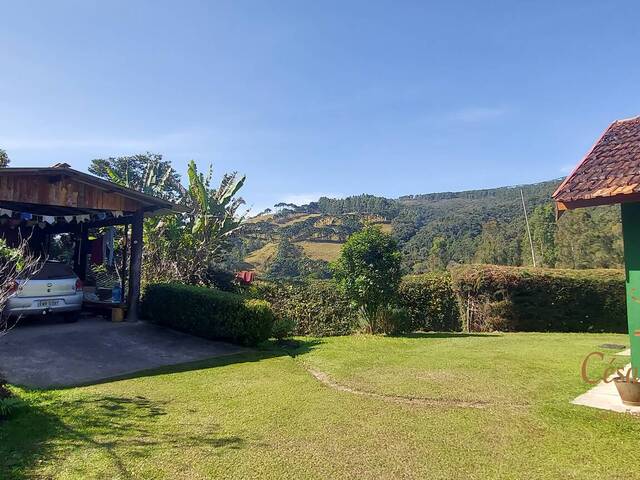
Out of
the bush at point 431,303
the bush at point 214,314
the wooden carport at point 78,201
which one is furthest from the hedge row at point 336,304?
the wooden carport at point 78,201

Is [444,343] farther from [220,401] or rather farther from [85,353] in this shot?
[85,353]

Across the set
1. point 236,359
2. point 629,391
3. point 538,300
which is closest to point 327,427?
point 629,391

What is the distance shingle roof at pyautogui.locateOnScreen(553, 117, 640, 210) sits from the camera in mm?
5066

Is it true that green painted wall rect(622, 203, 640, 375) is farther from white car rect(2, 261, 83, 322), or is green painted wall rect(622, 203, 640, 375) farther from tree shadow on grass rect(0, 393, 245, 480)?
white car rect(2, 261, 83, 322)

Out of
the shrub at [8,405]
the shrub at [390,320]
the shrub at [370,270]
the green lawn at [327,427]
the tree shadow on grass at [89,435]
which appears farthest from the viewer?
the shrub at [390,320]

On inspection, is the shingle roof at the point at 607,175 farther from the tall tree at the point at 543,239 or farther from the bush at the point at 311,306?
the tall tree at the point at 543,239

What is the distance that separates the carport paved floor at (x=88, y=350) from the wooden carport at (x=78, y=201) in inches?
68.5

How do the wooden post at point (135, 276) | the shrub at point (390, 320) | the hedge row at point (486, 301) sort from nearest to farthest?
the shrub at point (390, 320) → the wooden post at point (135, 276) → the hedge row at point (486, 301)

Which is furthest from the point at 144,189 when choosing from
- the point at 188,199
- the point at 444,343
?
the point at 444,343

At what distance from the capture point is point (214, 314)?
9453 mm

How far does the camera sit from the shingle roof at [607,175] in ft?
16.6

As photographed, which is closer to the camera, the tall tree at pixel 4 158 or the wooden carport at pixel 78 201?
the wooden carport at pixel 78 201

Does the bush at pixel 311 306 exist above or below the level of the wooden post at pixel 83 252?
below

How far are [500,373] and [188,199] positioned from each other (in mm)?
13852
